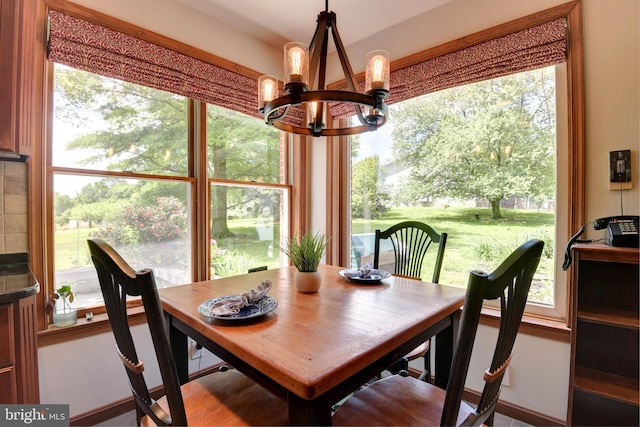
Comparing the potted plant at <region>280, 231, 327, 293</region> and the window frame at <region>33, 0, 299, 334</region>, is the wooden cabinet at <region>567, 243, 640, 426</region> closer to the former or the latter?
the potted plant at <region>280, 231, 327, 293</region>

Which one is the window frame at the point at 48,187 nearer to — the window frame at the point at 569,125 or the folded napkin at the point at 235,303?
the folded napkin at the point at 235,303

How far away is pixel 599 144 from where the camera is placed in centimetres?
163

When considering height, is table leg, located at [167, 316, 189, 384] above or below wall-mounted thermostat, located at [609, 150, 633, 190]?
below

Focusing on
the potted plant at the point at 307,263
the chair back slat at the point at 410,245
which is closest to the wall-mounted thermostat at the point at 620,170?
the chair back slat at the point at 410,245

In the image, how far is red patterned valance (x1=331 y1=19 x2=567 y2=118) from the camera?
5.65ft

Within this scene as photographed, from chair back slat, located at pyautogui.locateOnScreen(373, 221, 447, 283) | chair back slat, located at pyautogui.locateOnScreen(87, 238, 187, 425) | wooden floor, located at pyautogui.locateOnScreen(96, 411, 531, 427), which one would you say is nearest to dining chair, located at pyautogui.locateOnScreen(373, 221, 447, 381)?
chair back slat, located at pyautogui.locateOnScreen(373, 221, 447, 283)

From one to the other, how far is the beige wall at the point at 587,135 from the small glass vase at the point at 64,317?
119mm

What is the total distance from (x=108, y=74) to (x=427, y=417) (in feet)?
7.93

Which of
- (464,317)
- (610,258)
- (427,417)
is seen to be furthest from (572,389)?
(464,317)

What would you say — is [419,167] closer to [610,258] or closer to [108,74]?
[610,258]

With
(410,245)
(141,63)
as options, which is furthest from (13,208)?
(410,245)

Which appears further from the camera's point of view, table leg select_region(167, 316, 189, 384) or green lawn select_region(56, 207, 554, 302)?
green lawn select_region(56, 207, 554, 302)

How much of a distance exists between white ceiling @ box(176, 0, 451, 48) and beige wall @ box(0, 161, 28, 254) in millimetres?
1582

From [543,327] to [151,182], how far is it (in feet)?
8.84
